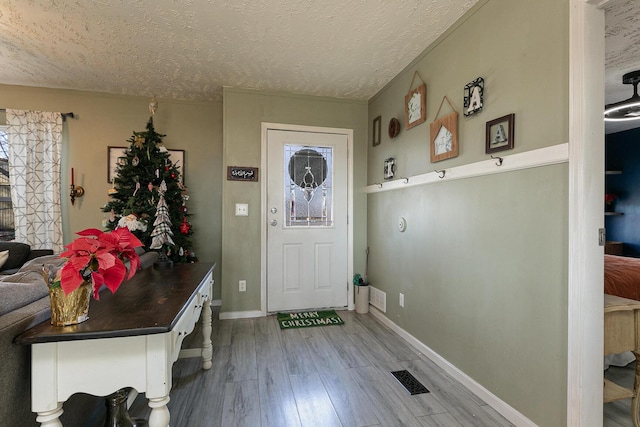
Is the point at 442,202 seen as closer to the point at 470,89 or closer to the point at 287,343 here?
the point at 470,89

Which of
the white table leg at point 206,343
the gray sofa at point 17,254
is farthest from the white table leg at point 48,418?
the gray sofa at point 17,254

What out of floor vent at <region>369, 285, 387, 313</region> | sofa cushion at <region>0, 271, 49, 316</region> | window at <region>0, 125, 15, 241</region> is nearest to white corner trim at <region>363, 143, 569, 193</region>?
floor vent at <region>369, 285, 387, 313</region>

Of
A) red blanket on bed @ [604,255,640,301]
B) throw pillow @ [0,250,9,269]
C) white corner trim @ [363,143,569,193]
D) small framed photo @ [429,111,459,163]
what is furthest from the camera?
throw pillow @ [0,250,9,269]

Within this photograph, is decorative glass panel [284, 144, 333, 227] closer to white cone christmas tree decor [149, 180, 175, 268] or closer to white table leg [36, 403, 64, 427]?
white cone christmas tree decor [149, 180, 175, 268]

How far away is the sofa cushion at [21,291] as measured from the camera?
3.45 feet

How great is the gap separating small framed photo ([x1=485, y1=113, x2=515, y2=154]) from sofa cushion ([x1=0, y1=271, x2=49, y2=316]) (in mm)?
2353

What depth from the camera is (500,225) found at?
174cm

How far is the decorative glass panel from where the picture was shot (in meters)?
3.41

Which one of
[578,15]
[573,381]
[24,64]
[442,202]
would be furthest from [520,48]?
[24,64]

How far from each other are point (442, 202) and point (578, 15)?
4.06ft

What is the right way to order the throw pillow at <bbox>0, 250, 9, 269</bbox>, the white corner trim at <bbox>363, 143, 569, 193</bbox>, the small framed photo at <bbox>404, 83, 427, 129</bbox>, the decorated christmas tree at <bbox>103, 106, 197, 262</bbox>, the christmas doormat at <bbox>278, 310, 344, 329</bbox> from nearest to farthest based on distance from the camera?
1. the white corner trim at <bbox>363, 143, 569, 193</bbox>
2. the small framed photo at <bbox>404, 83, 427, 129</bbox>
3. the throw pillow at <bbox>0, 250, 9, 269</bbox>
4. the decorated christmas tree at <bbox>103, 106, 197, 262</bbox>
5. the christmas doormat at <bbox>278, 310, 344, 329</bbox>

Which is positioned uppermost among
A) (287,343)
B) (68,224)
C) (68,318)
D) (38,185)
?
(38,185)

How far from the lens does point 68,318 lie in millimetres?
1020

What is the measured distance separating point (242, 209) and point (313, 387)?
1.97 meters
